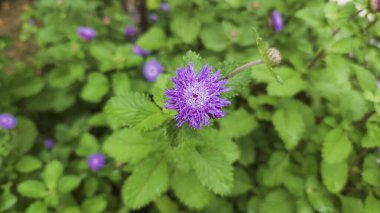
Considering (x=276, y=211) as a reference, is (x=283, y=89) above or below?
above

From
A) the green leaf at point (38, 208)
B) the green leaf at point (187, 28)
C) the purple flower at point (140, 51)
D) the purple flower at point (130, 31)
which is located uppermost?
the purple flower at point (130, 31)

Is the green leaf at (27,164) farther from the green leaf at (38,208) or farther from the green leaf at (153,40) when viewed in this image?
the green leaf at (153,40)

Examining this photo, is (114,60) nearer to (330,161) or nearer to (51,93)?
(51,93)

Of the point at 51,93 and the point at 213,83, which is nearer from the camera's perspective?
the point at 213,83

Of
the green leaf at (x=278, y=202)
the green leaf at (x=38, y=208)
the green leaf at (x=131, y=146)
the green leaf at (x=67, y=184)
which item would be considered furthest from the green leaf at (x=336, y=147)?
the green leaf at (x=38, y=208)

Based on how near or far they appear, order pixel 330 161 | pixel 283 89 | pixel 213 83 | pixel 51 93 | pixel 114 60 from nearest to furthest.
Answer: pixel 213 83 → pixel 330 161 → pixel 283 89 → pixel 114 60 → pixel 51 93

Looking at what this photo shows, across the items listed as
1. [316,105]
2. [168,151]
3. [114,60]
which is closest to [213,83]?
[168,151]

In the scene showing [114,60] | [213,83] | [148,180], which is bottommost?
[148,180]
